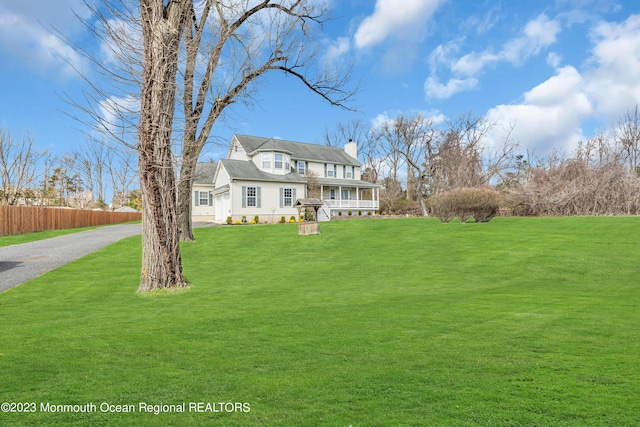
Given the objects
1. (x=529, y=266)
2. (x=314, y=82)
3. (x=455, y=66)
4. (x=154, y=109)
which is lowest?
(x=529, y=266)

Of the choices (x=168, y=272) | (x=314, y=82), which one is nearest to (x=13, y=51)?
(x=314, y=82)

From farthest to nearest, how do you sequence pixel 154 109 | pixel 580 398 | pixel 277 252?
pixel 277 252 → pixel 154 109 → pixel 580 398

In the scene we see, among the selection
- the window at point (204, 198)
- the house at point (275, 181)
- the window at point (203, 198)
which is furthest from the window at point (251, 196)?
the window at point (204, 198)

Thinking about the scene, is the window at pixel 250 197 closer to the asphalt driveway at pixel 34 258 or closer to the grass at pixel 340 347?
the asphalt driveway at pixel 34 258

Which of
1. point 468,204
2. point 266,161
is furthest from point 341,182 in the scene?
point 468,204

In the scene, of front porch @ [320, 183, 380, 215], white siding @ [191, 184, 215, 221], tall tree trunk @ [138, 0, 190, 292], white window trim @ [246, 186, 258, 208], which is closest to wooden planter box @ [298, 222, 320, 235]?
tall tree trunk @ [138, 0, 190, 292]

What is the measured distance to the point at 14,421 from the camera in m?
2.68

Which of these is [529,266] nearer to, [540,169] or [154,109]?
[154,109]

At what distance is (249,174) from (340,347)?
91.9 feet

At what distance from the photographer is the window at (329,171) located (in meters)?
38.5

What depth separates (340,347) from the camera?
164 inches

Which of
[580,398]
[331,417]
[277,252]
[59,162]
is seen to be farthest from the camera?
[59,162]

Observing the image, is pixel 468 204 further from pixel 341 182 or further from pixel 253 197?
pixel 341 182

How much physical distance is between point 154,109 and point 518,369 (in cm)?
814
